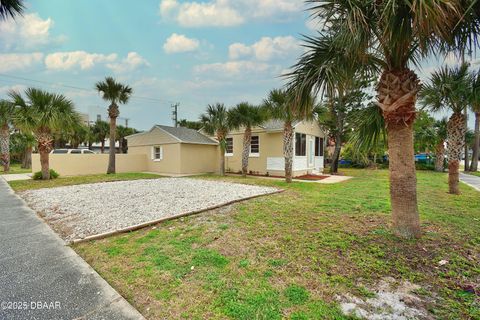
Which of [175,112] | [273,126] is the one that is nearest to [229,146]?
[273,126]

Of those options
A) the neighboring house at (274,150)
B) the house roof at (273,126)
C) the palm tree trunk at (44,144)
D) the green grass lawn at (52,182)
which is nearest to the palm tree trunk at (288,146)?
the neighboring house at (274,150)

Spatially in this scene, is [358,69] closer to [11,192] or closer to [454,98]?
Answer: [454,98]

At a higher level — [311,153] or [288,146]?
[288,146]

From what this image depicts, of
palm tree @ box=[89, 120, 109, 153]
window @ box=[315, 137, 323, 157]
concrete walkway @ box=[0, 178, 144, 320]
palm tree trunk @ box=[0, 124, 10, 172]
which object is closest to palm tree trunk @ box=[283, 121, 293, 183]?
window @ box=[315, 137, 323, 157]

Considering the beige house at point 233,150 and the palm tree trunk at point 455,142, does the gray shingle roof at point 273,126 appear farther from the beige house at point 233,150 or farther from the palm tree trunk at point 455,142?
the palm tree trunk at point 455,142

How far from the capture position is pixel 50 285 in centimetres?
274

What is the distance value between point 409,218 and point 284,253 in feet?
7.05

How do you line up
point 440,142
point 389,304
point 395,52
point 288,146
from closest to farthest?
1. point 389,304
2. point 395,52
3. point 288,146
4. point 440,142

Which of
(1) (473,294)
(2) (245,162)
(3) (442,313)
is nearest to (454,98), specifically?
(1) (473,294)

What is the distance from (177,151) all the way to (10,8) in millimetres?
10908

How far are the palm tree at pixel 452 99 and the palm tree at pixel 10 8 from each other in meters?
10.6

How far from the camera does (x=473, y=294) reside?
2.47m

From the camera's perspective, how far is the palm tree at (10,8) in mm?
5669

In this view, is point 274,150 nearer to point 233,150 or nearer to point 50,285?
point 233,150
